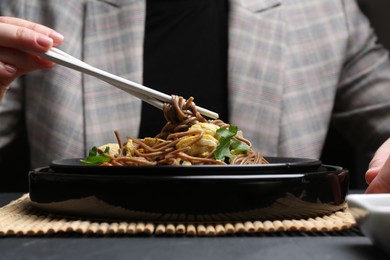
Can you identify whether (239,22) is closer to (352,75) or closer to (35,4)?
(352,75)

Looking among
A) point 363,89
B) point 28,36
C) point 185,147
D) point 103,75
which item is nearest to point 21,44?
point 28,36

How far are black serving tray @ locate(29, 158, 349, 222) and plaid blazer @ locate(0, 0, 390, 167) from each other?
1.05 m

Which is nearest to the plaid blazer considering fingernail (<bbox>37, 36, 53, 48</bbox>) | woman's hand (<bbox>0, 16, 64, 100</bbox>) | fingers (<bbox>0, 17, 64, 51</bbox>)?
woman's hand (<bbox>0, 16, 64, 100</bbox>)

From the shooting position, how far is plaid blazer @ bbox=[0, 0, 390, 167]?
5.59 feet

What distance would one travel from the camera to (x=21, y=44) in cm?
91

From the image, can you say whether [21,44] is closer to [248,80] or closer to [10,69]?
[10,69]

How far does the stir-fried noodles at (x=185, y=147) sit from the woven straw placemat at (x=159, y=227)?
5.1 inches

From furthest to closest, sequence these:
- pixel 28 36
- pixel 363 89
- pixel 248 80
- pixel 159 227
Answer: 1. pixel 363 89
2. pixel 248 80
3. pixel 28 36
4. pixel 159 227

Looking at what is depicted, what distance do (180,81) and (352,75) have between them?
0.58 m

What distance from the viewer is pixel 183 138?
0.79m

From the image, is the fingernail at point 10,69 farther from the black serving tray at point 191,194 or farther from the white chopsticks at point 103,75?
the black serving tray at point 191,194

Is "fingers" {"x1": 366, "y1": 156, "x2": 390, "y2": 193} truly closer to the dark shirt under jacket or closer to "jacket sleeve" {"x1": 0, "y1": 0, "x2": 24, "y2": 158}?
the dark shirt under jacket

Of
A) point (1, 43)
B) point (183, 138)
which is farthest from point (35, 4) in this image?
point (183, 138)

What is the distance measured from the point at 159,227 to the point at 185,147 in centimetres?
18
